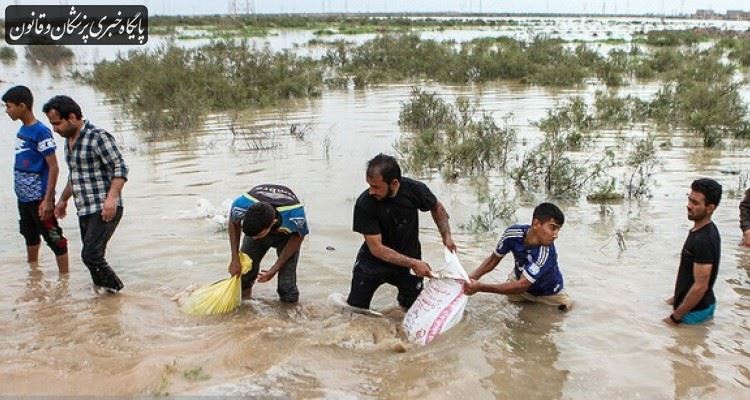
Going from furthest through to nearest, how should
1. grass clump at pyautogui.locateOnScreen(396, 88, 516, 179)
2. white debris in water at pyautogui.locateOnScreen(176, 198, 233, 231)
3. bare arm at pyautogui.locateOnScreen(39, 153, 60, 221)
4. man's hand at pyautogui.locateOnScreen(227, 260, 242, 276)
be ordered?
1. grass clump at pyautogui.locateOnScreen(396, 88, 516, 179)
2. white debris in water at pyautogui.locateOnScreen(176, 198, 233, 231)
3. bare arm at pyautogui.locateOnScreen(39, 153, 60, 221)
4. man's hand at pyautogui.locateOnScreen(227, 260, 242, 276)

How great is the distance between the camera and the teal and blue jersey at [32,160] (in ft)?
16.0

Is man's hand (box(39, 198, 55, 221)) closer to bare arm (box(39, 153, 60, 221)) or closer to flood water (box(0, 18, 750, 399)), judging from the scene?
bare arm (box(39, 153, 60, 221))

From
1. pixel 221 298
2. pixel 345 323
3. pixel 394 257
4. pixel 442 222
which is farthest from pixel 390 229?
pixel 221 298

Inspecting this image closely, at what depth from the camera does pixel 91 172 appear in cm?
456

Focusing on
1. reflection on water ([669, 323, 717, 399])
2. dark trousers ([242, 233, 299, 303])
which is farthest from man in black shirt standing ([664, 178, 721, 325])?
dark trousers ([242, 233, 299, 303])

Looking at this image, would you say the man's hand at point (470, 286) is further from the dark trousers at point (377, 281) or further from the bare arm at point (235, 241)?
the bare arm at point (235, 241)

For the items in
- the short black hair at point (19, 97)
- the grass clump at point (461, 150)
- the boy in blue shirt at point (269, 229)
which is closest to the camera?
the boy in blue shirt at point (269, 229)

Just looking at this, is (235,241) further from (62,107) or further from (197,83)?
(197,83)

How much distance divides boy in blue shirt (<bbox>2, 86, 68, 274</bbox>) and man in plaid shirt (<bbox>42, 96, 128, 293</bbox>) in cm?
36

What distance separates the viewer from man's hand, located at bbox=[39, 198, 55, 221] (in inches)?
194

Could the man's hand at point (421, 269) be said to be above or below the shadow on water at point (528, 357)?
above

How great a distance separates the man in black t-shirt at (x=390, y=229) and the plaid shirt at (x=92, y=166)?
1.77 meters

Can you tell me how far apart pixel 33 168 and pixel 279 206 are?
6.99 ft

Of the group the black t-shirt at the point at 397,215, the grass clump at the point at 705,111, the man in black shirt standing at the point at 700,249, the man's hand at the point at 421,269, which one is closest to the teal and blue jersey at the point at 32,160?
the black t-shirt at the point at 397,215
